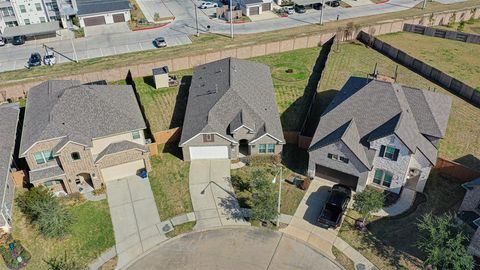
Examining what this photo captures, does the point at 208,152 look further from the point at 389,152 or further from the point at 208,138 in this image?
the point at 389,152

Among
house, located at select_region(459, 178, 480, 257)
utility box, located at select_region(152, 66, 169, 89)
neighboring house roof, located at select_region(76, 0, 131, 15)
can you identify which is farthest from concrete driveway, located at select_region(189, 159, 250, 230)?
neighboring house roof, located at select_region(76, 0, 131, 15)

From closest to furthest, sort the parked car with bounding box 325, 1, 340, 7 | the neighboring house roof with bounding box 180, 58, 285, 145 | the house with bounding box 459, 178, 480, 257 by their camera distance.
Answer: the house with bounding box 459, 178, 480, 257, the neighboring house roof with bounding box 180, 58, 285, 145, the parked car with bounding box 325, 1, 340, 7

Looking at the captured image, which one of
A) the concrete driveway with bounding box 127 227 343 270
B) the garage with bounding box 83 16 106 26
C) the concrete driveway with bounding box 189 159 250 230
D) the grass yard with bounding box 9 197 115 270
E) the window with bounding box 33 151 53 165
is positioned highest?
the garage with bounding box 83 16 106 26

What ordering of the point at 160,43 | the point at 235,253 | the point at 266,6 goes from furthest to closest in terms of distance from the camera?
the point at 266,6, the point at 160,43, the point at 235,253

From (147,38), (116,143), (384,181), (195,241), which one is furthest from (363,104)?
(147,38)

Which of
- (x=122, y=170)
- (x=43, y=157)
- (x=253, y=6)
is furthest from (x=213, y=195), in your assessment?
(x=253, y=6)

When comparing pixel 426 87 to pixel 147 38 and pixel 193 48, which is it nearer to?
pixel 193 48

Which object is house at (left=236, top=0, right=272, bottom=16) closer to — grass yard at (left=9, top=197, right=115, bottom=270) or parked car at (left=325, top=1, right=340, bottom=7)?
parked car at (left=325, top=1, right=340, bottom=7)
